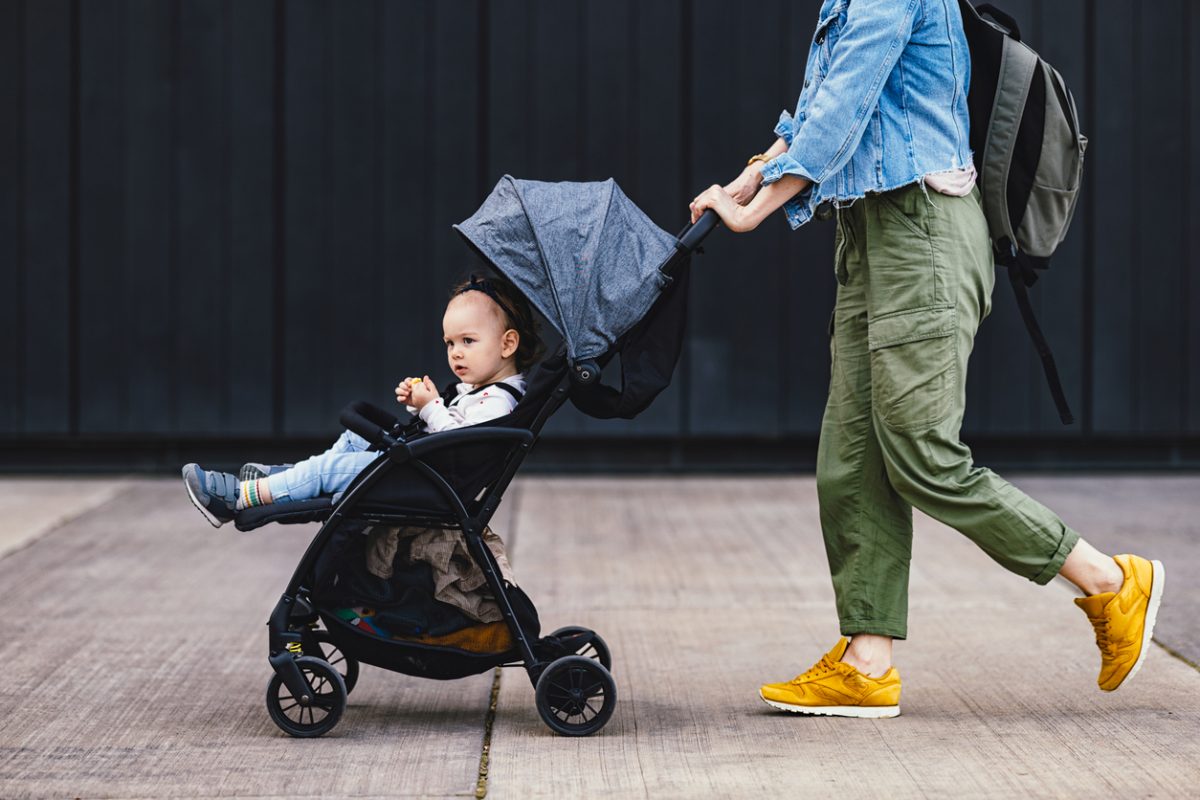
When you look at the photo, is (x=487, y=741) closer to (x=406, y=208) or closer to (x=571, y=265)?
(x=571, y=265)

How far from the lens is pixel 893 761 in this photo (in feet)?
11.0

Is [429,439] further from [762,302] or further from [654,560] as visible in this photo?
[762,302]

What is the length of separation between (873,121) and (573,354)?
91 cm

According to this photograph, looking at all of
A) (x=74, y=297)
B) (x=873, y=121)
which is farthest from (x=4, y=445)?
(x=873, y=121)

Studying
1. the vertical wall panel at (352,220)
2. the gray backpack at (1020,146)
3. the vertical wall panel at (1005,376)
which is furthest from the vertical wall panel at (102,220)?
the gray backpack at (1020,146)

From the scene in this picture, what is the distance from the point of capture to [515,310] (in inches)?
146

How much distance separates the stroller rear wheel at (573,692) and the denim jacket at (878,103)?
1.14m

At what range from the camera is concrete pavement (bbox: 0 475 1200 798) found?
325 centimetres

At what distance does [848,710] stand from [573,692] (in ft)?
2.29

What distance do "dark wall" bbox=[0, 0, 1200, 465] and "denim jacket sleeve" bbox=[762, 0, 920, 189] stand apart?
4.63m

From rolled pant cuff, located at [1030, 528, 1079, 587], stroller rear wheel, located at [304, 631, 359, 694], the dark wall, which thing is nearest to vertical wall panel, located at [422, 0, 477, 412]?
the dark wall

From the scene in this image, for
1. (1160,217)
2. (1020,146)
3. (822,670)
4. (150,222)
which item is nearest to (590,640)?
(822,670)

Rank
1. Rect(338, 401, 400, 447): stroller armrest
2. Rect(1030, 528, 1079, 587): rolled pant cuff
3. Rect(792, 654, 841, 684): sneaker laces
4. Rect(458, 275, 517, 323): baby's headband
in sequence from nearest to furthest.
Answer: Rect(338, 401, 400, 447): stroller armrest
Rect(1030, 528, 1079, 587): rolled pant cuff
Rect(458, 275, 517, 323): baby's headband
Rect(792, 654, 841, 684): sneaker laces

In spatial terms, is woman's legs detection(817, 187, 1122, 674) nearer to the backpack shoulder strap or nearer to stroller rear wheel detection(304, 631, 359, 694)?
the backpack shoulder strap
